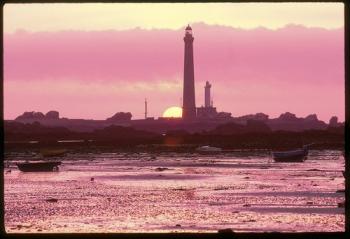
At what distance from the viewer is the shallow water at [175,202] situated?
30656 mm

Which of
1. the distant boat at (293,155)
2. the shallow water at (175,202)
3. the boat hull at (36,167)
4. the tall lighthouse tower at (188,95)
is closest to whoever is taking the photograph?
the shallow water at (175,202)

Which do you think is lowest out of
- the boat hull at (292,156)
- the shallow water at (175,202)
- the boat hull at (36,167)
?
the shallow water at (175,202)

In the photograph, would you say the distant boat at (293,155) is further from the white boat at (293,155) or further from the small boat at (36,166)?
the small boat at (36,166)

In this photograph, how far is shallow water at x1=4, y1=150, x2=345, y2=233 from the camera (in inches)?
1207

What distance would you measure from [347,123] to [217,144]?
139 m

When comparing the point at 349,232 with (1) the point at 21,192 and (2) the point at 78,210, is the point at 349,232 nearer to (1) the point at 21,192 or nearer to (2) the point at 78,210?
(2) the point at 78,210

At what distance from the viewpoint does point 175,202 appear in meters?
41.2

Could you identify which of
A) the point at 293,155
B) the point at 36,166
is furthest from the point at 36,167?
the point at 293,155

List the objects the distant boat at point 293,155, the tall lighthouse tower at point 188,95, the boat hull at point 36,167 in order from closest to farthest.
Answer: the boat hull at point 36,167 → the distant boat at point 293,155 → the tall lighthouse tower at point 188,95

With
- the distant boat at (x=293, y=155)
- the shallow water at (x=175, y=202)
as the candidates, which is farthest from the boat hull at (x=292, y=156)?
the shallow water at (x=175, y=202)

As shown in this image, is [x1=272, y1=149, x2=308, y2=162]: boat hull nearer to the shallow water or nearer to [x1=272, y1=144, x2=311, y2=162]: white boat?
[x1=272, y1=144, x2=311, y2=162]: white boat

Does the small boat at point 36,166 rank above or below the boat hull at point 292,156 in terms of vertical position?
below

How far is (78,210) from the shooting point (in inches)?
1446

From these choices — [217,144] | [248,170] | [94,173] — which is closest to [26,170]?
[94,173]
